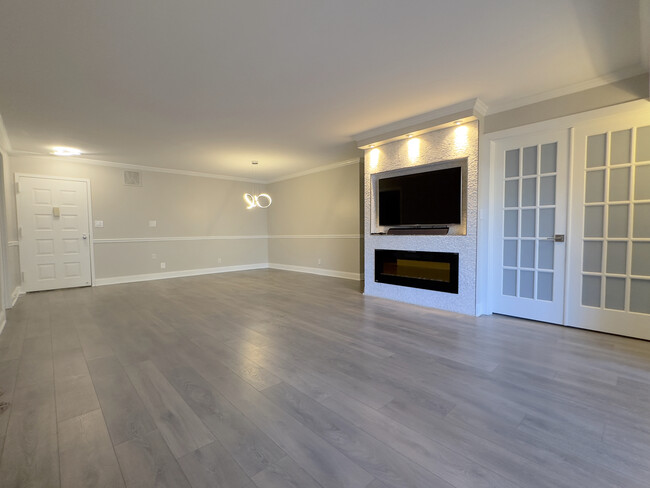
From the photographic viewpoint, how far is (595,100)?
9.66 ft

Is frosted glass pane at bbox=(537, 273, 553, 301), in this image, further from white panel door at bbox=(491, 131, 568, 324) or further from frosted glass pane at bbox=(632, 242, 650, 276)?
frosted glass pane at bbox=(632, 242, 650, 276)

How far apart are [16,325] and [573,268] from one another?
20.6 feet

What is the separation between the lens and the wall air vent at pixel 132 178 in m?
6.11

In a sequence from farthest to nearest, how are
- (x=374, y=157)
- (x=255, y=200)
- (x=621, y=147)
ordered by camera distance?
(x=255, y=200), (x=374, y=157), (x=621, y=147)

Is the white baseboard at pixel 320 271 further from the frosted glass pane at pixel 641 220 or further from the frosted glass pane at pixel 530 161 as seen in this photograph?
the frosted glass pane at pixel 641 220

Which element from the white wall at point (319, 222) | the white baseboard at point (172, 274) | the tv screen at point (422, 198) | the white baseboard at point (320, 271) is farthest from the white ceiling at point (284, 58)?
the white baseboard at point (320, 271)

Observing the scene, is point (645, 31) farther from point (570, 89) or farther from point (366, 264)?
point (366, 264)

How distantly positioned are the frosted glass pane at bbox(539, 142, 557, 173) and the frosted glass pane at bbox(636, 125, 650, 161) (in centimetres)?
62

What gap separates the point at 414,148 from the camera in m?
4.03

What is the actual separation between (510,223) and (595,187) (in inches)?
32.6

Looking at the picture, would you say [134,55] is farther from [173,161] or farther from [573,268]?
[573,268]

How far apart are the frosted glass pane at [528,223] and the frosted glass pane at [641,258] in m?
0.83

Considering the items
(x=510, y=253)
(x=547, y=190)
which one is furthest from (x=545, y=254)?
(x=547, y=190)

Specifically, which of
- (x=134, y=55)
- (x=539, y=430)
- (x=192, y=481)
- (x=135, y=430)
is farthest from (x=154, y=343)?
(x=539, y=430)
